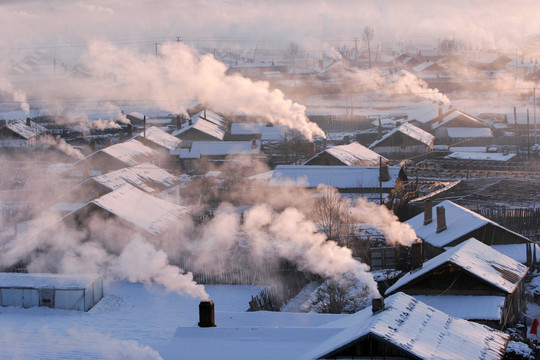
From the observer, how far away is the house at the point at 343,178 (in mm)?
30375

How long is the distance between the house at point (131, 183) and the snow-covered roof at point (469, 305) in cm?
1512

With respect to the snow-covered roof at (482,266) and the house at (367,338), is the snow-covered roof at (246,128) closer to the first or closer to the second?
the snow-covered roof at (482,266)

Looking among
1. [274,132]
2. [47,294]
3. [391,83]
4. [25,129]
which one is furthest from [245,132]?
[47,294]

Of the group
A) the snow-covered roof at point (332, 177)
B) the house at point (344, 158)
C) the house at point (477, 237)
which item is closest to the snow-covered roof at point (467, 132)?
the house at point (344, 158)

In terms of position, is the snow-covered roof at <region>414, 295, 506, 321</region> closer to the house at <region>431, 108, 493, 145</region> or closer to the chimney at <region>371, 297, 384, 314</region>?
the chimney at <region>371, 297, 384, 314</region>

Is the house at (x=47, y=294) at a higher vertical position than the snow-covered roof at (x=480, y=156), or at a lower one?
higher

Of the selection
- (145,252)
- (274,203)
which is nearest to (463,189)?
(274,203)

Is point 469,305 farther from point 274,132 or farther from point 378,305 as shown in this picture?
point 274,132

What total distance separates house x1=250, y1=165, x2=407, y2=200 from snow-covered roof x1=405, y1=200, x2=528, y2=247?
695 centimetres

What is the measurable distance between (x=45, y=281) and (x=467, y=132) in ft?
136

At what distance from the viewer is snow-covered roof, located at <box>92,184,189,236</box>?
2161cm

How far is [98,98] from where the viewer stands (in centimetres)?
8250

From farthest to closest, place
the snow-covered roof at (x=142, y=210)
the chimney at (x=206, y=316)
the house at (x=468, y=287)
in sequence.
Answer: the snow-covered roof at (x=142, y=210), the house at (x=468, y=287), the chimney at (x=206, y=316)

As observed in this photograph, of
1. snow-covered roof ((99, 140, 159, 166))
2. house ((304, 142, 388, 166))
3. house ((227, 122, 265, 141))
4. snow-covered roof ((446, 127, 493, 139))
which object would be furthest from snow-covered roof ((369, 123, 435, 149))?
snow-covered roof ((99, 140, 159, 166))
